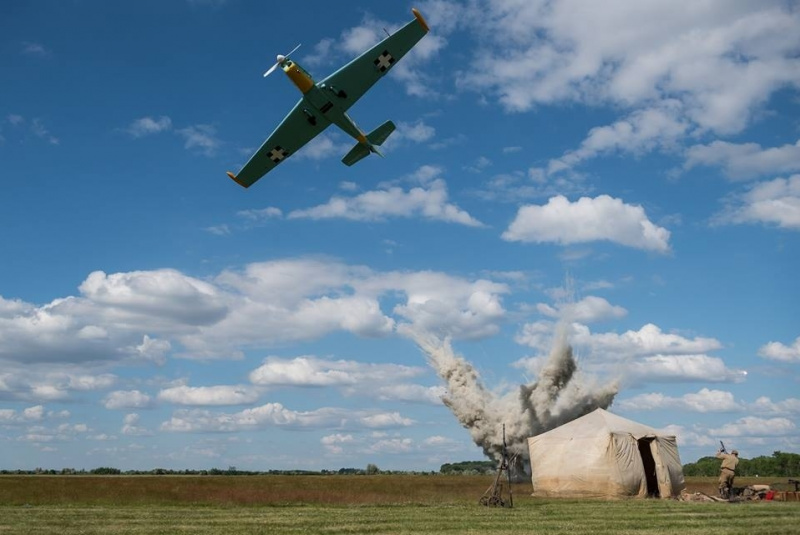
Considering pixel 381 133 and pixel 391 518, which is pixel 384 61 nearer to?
pixel 381 133

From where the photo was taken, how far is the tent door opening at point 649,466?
3136 cm

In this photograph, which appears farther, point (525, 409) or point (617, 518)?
Answer: point (525, 409)

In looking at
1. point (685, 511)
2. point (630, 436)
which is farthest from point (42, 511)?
point (630, 436)

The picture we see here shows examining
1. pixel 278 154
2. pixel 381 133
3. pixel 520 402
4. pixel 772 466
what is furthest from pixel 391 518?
→ pixel 772 466

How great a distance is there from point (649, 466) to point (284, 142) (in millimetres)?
23628

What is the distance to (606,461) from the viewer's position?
29.6 m

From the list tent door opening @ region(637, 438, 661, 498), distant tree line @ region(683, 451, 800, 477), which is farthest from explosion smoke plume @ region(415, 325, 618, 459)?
distant tree line @ region(683, 451, 800, 477)

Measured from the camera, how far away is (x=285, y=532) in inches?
601

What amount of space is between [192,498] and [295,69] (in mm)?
18950

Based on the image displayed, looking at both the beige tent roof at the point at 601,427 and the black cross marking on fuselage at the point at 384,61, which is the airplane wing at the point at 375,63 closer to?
the black cross marking on fuselage at the point at 384,61

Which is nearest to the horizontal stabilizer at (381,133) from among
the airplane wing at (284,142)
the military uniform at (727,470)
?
the airplane wing at (284,142)

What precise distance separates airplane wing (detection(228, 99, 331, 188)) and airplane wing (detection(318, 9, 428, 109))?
1864 millimetres

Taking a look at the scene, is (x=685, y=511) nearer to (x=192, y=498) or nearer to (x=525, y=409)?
(x=192, y=498)

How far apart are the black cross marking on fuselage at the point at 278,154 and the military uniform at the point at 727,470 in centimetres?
2211
